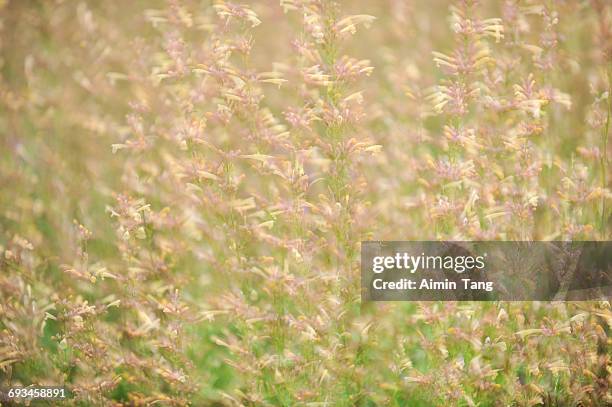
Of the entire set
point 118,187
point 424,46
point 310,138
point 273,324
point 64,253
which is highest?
point 424,46

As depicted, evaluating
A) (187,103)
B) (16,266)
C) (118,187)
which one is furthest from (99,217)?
(187,103)

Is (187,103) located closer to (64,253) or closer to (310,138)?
(310,138)

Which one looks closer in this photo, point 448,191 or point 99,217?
point 448,191

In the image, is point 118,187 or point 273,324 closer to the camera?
point 273,324

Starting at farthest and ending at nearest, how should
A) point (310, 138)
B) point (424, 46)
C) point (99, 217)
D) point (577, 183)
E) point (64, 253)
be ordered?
1. point (424, 46)
2. point (99, 217)
3. point (64, 253)
4. point (577, 183)
5. point (310, 138)

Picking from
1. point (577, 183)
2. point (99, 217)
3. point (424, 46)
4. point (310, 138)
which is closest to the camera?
point (310, 138)

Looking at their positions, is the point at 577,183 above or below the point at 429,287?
above

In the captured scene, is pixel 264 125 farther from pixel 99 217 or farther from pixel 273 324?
pixel 99 217

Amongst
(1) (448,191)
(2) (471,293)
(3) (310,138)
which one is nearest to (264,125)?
(3) (310,138)

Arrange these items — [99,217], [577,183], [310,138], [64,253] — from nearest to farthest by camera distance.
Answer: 1. [310,138]
2. [577,183]
3. [64,253]
4. [99,217]

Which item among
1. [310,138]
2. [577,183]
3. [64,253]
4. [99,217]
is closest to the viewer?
[310,138]
